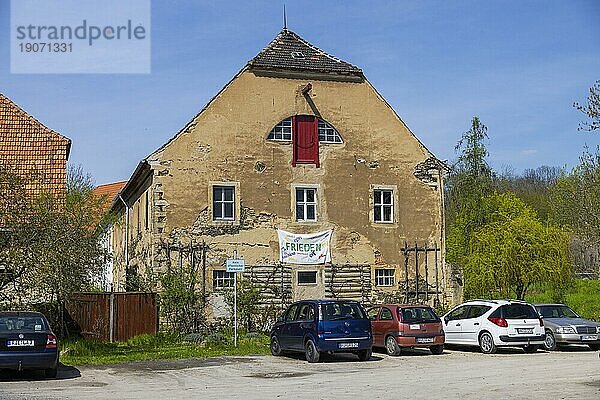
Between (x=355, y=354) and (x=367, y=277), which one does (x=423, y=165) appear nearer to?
(x=367, y=277)

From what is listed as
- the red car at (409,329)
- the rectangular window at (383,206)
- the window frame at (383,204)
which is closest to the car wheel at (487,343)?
the red car at (409,329)

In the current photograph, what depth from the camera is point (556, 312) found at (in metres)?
26.4

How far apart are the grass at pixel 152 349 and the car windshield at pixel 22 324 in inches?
127

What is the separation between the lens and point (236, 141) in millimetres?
30953

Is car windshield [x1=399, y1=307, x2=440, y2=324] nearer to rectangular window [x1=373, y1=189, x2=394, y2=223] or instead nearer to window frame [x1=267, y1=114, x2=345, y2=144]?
rectangular window [x1=373, y1=189, x2=394, y2=223]

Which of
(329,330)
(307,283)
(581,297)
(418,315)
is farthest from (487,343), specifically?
(581,297)

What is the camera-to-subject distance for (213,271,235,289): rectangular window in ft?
98.8

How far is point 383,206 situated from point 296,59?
6.84 m

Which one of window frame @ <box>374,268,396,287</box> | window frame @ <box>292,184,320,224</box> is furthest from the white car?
window frame @ <box>292,184,320,224</box>

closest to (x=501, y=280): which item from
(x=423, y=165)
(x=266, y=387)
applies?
(x=423, y=165)

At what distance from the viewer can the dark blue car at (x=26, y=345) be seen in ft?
56.5

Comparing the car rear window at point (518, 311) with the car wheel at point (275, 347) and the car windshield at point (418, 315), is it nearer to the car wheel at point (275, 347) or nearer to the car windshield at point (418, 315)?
the car windshield at point (418, 315)

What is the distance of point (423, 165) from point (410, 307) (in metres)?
10.9

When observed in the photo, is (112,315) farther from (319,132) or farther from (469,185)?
(469,185)
